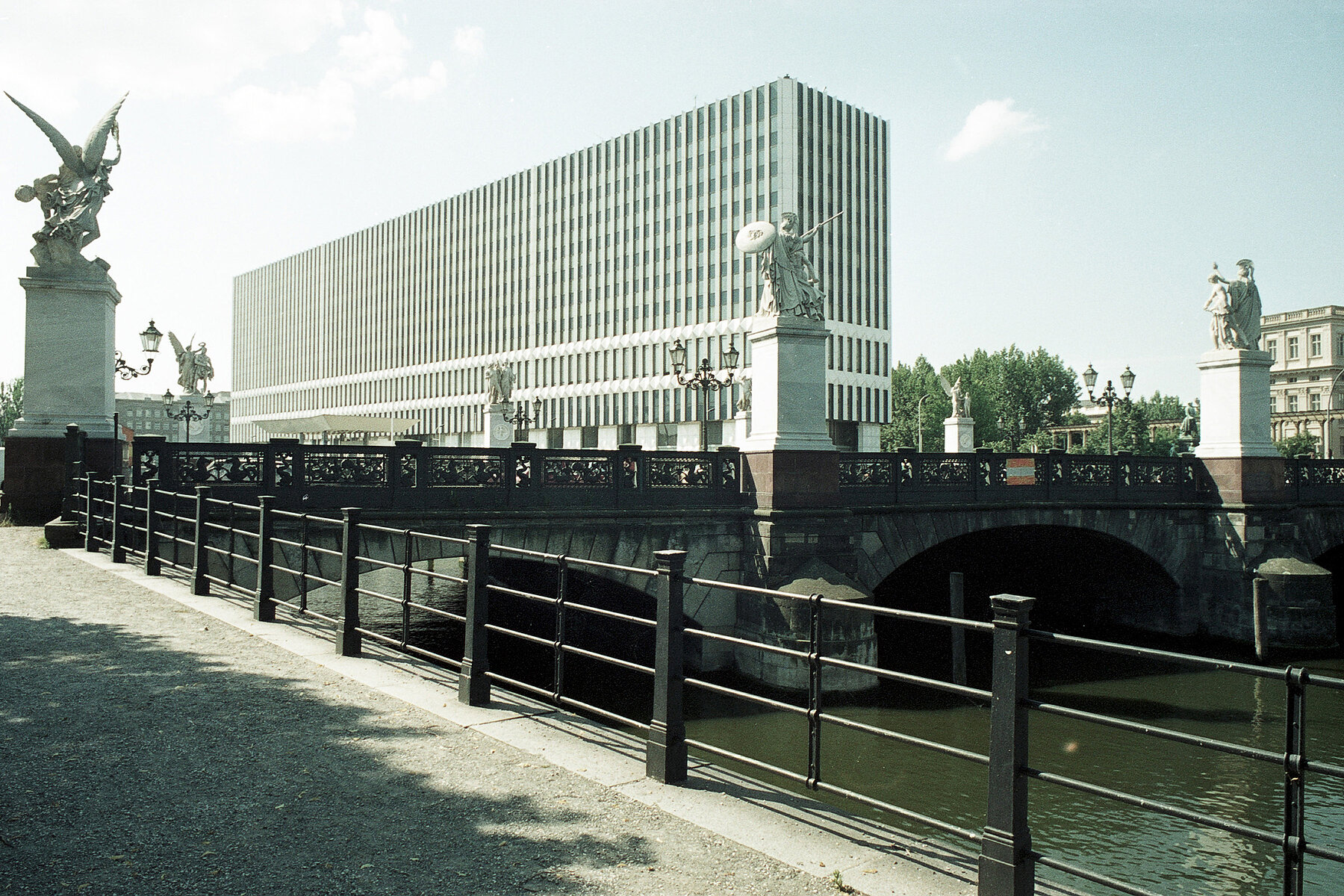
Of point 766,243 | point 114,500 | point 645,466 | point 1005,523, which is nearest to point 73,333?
point 114,500

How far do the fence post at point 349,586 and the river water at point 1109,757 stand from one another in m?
6.57

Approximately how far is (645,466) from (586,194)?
6742 cm

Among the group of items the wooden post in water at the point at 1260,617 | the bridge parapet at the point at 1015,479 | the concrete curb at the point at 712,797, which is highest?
the bridge parapet at the point at 1015,479

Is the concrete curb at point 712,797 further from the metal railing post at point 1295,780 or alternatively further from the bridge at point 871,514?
the bridge at point 871,514

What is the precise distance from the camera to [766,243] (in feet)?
59.7

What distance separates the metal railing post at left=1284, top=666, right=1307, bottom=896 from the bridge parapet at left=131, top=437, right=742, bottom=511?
1264 cm

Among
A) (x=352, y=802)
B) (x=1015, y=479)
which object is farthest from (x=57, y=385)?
(x=1015, y=479)

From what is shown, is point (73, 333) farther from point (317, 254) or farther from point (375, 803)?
point (317, 254)

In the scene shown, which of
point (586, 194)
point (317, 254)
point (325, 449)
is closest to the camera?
point (325, 449)

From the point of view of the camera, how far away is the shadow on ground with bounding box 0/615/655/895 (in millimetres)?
3830

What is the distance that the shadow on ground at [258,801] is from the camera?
12.6ft

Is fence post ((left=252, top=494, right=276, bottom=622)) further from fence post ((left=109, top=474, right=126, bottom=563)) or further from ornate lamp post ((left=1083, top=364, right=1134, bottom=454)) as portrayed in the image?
ornate lamp post ((left=1083, top=364, right=1134, bottom=454))

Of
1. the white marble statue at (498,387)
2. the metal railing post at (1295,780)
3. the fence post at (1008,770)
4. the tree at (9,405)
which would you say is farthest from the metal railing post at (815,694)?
the tree at (9,405)

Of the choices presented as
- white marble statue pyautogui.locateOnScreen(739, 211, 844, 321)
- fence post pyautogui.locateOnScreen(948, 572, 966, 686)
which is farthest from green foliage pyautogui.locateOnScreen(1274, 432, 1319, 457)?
white marble statue pyautogui.locateOnScreen(739, 211, 844, 321)
